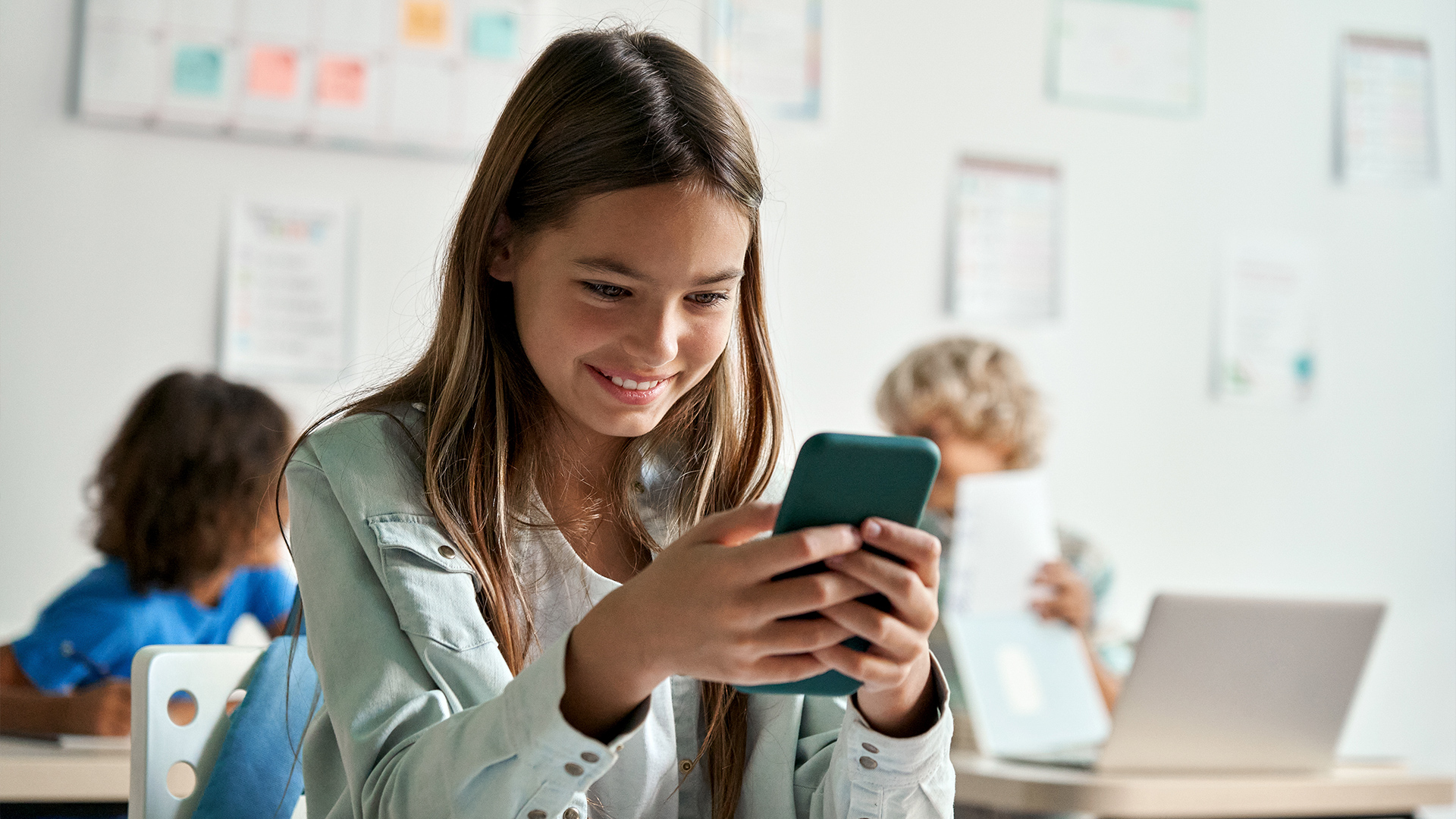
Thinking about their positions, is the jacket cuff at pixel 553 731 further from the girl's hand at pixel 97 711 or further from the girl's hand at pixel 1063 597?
the girl's hand at pixel 1063 597

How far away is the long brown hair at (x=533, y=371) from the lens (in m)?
0.87

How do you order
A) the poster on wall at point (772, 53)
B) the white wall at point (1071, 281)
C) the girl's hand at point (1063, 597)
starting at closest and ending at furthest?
1. the white wall at point (1071, 281)
2. the girl's hand at point (1063, 597)
3. the poster on wall at point (772, 53)

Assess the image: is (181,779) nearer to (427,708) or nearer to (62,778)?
(62,778)

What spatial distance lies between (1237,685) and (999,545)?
1.01 metres

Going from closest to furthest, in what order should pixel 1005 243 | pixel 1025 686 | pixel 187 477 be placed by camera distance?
1. pixel 187 477
2. pixel 1025 686
3. pixel 1005 243

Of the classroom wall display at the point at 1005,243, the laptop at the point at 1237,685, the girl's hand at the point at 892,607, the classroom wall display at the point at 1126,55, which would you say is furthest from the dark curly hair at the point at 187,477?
the classroom wall display at the point at 1126,55

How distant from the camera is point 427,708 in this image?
2.47 ft

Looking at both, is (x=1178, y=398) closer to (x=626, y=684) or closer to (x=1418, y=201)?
(x=1418, y=201)

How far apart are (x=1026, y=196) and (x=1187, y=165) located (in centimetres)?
43

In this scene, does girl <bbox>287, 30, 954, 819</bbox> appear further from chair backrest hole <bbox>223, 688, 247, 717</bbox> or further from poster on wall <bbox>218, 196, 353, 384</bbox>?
poster on wall <bbox>218, 196, 353, 384</bbox>

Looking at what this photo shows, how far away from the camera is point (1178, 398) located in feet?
9.37

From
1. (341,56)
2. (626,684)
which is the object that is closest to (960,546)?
(341,56)

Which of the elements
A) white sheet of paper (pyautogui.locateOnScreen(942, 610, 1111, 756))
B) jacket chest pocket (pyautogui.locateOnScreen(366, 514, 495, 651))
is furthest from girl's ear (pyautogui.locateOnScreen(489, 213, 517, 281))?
white sheet of paper (pyautogui.locateOnScreen(942, 610, 1111, 756))

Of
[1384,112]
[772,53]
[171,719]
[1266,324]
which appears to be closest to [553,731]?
[171,719]
